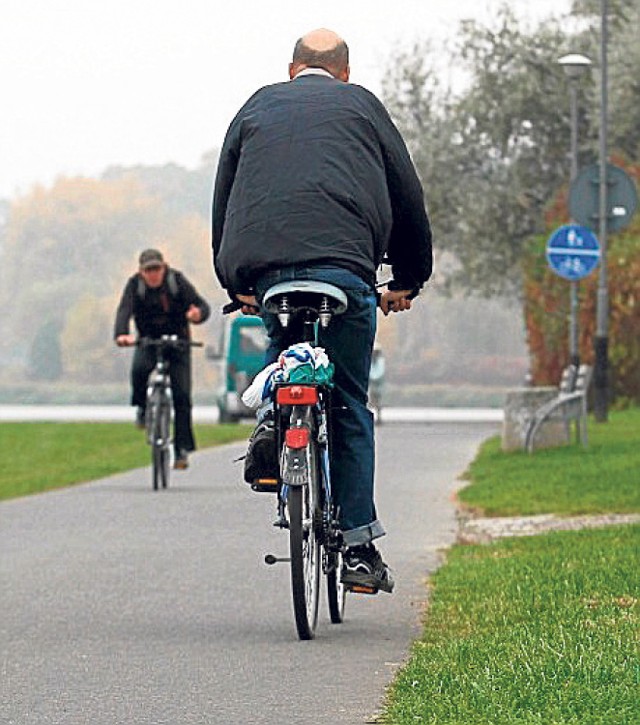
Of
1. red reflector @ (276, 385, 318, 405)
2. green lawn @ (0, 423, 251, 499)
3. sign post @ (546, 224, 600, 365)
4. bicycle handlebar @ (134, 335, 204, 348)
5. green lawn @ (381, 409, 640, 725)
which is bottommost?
green lawn @ (0, 423, 251, 499)

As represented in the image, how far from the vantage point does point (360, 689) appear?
661cm

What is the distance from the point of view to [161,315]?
17266mm

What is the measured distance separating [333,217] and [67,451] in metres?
18.6

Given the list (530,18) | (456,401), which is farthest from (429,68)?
(456,401)

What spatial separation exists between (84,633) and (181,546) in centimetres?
368

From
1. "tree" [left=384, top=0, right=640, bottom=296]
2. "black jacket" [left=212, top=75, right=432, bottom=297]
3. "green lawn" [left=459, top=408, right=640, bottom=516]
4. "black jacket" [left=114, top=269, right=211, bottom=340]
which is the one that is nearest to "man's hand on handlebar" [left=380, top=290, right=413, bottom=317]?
"black jacket" [left=212, top=75, right=432, bottom=297]

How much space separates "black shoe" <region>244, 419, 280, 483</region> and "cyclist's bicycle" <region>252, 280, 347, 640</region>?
0.02 meters

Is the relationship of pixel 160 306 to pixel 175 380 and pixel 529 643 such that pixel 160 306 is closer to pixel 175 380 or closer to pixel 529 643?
pixel 175 380

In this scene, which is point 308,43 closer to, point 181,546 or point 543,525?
point 181,546

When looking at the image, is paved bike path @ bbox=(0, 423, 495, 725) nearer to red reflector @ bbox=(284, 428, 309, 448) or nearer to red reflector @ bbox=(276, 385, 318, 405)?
red reflector @ bbox=(284, 428, 309, 448)

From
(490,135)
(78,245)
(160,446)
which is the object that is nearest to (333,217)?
(160,446)

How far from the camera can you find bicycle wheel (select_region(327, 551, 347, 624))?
7.96 metres

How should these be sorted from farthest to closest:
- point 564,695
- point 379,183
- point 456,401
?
point 456,401
point 379,183
point 564,695

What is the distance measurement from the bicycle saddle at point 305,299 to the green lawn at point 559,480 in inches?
255
